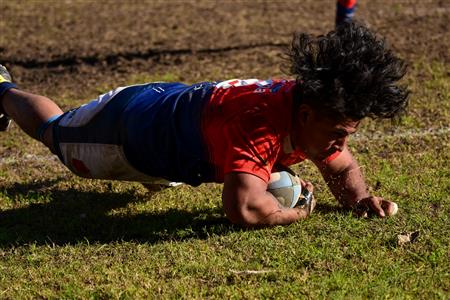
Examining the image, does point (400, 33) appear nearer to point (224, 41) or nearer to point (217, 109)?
point (224, 41)

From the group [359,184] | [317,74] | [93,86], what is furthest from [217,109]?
[93,86]

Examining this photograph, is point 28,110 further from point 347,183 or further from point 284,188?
point 347,183

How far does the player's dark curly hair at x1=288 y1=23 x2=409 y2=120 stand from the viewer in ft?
13.7

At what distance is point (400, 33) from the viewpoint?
9523mm

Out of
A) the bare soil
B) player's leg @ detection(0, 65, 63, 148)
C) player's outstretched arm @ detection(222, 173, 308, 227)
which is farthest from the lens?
the bare soil

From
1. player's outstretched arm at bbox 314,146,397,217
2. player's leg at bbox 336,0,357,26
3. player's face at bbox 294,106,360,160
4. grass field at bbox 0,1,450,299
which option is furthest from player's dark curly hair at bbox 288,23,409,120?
player's leg at bbox 336,0,357,26

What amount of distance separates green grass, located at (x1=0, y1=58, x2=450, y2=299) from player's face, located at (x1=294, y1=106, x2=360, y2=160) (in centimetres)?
46

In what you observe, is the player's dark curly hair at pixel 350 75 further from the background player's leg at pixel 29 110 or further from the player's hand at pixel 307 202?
the background player's leg at pixel 29 110

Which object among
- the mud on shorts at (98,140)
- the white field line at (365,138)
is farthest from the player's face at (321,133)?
the white field line at (365,138)

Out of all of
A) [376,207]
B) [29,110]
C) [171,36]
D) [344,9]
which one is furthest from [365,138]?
[171,36]

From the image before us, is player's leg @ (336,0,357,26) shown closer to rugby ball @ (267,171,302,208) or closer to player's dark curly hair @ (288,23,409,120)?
rugby ball @ (267,171,302,208)

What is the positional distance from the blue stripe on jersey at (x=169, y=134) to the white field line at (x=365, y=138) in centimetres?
153

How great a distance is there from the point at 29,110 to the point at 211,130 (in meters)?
1.49

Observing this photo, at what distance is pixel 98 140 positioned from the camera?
4.86 m
